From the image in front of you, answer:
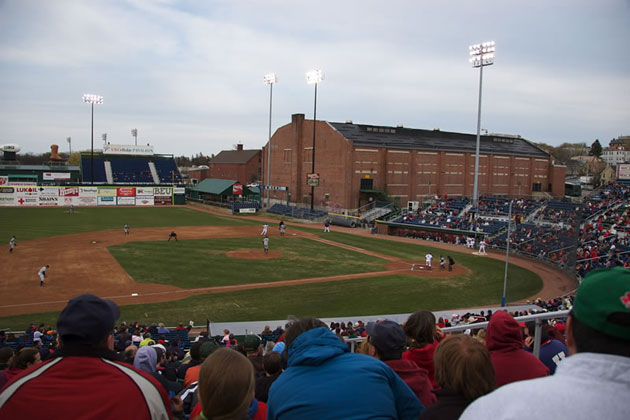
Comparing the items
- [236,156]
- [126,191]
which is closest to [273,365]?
[126,191]

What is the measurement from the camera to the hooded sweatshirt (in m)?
4.01

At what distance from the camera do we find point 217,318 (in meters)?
20.7

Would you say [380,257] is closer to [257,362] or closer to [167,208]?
[257,362]

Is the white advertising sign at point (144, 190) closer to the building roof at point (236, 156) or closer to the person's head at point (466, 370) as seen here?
the building roof at point (236, 156)

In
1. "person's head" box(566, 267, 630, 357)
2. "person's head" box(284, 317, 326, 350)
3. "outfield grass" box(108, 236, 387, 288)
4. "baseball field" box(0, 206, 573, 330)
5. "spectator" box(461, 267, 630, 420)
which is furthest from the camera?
"outfield grass" box(108, 236, 387, 288)

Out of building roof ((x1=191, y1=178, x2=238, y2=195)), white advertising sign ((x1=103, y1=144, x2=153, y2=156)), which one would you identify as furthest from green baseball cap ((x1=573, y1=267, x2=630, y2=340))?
white advertising sign ((x1=103, y1=144, x2=153, y2=156))

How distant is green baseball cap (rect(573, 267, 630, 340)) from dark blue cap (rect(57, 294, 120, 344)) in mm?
2845

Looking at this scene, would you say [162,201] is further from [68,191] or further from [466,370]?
[466,370]

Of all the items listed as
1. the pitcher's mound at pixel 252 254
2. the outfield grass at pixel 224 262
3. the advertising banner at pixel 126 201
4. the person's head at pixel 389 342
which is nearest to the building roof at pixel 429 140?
the outfield grass at pixel 224 262

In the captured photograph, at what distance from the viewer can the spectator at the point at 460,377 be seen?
2.87 m

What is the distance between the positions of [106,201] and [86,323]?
251ft

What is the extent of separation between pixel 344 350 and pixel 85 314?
5.82 feet

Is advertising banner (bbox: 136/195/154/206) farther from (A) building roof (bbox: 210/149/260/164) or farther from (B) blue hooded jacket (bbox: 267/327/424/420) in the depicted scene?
(B) blue hooded jacket (bbox: 267/327/424/420)

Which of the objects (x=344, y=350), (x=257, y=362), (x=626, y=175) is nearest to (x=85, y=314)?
(x=344, y=350)
